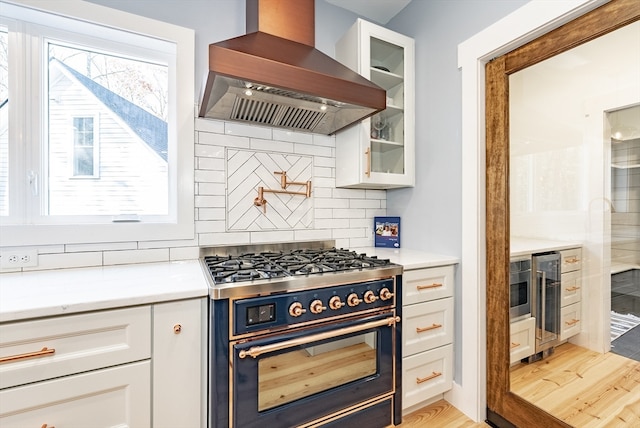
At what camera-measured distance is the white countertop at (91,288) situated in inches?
37.1

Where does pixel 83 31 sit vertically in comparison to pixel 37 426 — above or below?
above

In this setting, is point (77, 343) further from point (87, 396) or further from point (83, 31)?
point (83, 31)

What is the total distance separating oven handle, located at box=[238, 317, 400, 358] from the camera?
1.18 meters

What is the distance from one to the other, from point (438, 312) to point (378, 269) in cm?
58

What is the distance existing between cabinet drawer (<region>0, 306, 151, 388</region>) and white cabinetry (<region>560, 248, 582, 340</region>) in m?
1.88

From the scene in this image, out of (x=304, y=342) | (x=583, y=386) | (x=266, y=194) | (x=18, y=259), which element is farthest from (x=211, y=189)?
(x=583, y=386)

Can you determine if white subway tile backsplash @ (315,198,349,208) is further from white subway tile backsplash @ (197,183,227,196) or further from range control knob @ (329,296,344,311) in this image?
range control knob @ (329,296,344,311)

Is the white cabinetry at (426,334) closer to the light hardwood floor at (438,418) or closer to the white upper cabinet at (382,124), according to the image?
the light hardwood floor at (438,418)

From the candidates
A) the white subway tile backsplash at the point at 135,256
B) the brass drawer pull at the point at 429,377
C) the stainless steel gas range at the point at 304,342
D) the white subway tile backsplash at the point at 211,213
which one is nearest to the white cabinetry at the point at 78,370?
the stainless steel gas range at the point at 304,342

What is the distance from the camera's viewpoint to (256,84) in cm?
131

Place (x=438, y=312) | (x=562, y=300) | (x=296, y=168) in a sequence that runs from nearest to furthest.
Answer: (x=562, y=300), (x=438, y=312), (x=296, y=168)

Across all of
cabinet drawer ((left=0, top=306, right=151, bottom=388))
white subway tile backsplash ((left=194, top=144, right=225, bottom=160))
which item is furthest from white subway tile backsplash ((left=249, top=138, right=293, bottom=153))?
cabinet drawer ((left=0, top=306, right=151, bottom=388))

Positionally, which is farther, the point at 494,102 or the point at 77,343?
the point at 494,102

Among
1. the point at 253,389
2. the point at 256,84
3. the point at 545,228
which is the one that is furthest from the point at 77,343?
the point at 545,228
